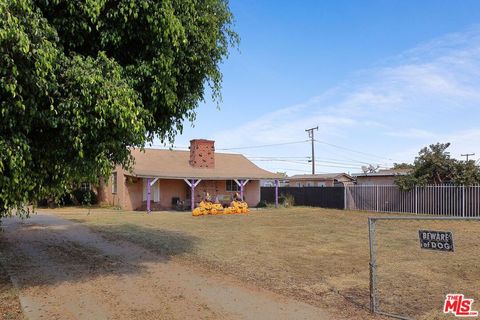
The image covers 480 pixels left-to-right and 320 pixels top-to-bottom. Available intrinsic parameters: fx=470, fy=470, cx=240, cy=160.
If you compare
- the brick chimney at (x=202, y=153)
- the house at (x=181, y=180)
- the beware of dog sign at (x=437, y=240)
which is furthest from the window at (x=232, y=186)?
the beware of dog sign at (x=437, y=240)

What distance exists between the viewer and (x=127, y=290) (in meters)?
8.40

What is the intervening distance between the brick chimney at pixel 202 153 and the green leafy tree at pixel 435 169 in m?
14.8

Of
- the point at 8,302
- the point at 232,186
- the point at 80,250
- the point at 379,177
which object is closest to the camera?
the point at 8,302

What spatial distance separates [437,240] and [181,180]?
3041cm

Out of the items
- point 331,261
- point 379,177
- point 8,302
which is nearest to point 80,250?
point 8,302

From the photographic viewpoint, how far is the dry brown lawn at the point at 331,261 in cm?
786

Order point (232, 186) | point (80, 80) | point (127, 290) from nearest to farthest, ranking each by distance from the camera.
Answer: point (80, 80)
point (127, 290)
point (232, 186)

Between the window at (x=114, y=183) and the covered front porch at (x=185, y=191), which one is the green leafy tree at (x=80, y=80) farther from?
the window at (x=114, y=183)

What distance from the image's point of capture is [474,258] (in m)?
11.8

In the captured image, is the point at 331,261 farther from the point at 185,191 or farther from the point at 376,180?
the point at 376,180

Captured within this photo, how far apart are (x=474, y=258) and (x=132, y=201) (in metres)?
25.7

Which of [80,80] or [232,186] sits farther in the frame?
[232,186]

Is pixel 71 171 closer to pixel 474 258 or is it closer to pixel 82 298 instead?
pixel 82 298

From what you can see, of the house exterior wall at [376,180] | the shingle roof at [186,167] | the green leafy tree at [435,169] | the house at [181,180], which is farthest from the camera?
the house exterior wall at [376,180]
